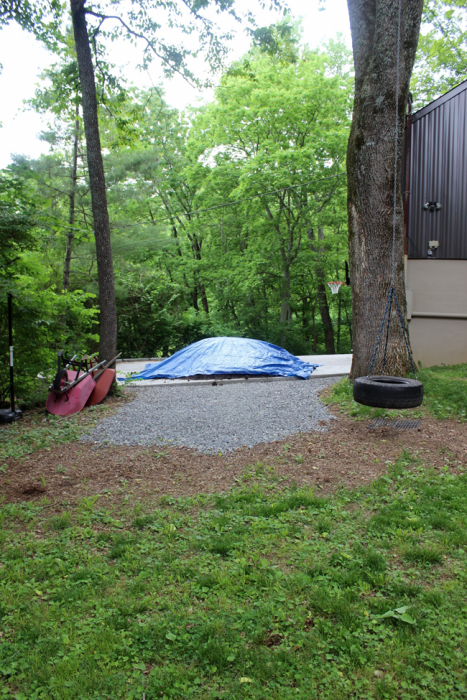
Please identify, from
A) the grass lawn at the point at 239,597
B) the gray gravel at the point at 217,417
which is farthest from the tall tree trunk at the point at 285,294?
the grass lawn at the point at 239,597

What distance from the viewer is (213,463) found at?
194 inches

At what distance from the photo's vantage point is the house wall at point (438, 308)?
11359 millimetres

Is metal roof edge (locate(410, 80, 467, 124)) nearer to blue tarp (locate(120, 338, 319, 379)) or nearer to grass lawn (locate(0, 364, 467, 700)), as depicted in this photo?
blue tarp (locate(120, 338, 319, 379))

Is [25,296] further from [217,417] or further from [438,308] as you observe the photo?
[438,308]

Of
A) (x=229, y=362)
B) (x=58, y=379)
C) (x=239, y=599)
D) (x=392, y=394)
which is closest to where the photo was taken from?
(x=239, y=599)

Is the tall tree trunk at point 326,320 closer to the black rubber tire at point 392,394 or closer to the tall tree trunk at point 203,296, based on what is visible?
the tall tree trunk at point 203,296

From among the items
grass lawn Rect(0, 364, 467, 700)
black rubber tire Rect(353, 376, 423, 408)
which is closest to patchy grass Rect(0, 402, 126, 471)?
grass lawn Rect(0, 364, 467, 700)

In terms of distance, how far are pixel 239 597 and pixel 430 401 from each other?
4923 mm

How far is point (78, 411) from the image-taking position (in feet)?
25.1

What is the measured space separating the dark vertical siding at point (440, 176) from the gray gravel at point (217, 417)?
191 inches

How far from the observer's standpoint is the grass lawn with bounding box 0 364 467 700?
198 cm

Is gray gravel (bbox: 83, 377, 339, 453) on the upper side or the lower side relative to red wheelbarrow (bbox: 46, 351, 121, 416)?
lower

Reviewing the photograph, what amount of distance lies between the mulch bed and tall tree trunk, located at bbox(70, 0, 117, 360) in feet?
11.9

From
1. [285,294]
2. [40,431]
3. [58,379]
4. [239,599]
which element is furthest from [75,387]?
[285,294]
